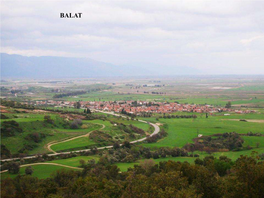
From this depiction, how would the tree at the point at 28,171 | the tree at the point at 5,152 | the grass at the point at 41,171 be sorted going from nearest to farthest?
the grass at the point at 41,171
the tree at the point at 28,171
the tree at the point at 5,152

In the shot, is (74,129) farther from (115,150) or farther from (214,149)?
(214,149)

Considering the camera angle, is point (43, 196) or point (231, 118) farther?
point (231, 118)

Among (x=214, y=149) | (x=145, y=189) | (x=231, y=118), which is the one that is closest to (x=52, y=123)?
(x=214, y=149)

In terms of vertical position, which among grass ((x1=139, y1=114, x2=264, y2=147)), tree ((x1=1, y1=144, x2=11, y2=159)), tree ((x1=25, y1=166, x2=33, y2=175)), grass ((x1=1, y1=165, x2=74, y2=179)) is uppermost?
tree ((x1=1, y1=144, x2=11, y2=159))

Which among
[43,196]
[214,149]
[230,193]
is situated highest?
[230,193]

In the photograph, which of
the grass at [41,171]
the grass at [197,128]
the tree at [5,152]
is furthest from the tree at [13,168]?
the grass at [197,128]

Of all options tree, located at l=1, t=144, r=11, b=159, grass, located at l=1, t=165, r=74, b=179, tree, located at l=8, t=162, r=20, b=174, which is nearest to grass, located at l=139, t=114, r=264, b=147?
grass, located at l=1, t=165, r=74, b=179

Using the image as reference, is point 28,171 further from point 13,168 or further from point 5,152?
point 5,152

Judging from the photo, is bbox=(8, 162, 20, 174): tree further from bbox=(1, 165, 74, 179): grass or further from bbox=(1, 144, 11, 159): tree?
bbox=(1, 144, 11, 159): tree

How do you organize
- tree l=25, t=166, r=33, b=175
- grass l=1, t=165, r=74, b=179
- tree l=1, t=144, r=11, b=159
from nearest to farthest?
grass l=1, t=165, r=74, b=179, tree l=25, t=166, r=33, b=175, tree l=1, t=144, r=11, b=159

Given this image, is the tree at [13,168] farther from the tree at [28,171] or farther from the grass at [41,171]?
the tree at [28,171]

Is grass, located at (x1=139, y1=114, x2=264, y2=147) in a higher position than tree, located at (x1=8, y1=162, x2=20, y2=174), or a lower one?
lower
